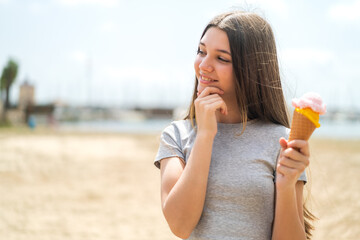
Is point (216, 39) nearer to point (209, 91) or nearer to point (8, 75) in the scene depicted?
point (209, 91)

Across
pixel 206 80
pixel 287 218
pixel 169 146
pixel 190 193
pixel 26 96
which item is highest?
pixel 206 80

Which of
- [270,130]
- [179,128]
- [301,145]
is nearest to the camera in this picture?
[301,145]

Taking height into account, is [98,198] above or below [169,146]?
below

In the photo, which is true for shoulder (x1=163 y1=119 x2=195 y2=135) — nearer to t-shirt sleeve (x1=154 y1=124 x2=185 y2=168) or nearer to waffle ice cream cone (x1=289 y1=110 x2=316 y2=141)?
t-shirt sleeve (x1=154 y1=124 x2=185 y2=168)

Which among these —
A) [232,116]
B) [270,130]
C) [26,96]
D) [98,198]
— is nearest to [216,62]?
[232,116]

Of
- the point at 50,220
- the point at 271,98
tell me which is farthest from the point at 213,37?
the point at 50,220

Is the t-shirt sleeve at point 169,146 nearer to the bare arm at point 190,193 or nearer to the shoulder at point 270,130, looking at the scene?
the bare arm at point 190,193

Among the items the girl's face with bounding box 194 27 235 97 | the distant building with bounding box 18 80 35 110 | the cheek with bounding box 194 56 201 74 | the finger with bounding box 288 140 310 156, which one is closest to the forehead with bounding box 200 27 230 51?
the girl's face with bounding box 194 27 235 97

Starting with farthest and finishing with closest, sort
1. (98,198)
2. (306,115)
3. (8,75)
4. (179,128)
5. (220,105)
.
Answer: (8,75) < (98,198) < (179,128) < (220,105) < (306,115)

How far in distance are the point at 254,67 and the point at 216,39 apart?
0.81 feet

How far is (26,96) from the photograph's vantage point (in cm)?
4847

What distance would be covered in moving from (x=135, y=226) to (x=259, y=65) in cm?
534

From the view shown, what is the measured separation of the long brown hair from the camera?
184cm

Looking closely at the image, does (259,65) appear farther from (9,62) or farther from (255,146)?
(9,62)
